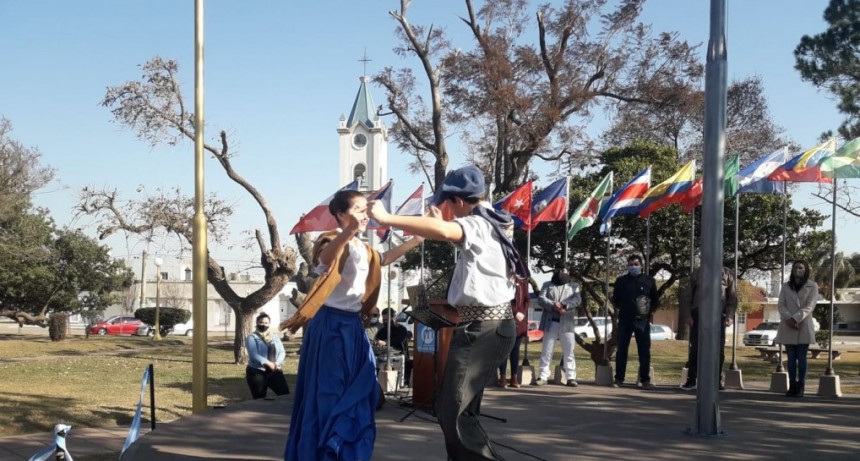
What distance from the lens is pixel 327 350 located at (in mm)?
5945

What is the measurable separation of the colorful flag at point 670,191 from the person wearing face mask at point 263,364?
627 centimetres

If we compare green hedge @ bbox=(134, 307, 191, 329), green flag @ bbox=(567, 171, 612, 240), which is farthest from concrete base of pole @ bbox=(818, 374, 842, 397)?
green hedge @ bbox=(134, 307, 191, 329)

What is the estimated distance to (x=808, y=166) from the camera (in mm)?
12203

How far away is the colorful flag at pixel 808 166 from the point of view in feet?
39.6

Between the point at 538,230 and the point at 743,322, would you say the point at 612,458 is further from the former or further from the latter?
the point at 743,322

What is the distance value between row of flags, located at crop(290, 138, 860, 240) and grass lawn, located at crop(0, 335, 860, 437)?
10.1 ft

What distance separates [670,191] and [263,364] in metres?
7.04

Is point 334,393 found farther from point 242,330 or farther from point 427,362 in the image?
point 242,330

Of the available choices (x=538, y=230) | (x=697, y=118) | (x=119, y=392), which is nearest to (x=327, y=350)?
(x=119, y=392)

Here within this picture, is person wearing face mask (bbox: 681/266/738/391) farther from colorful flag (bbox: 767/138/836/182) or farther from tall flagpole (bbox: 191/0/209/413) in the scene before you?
tall flagpole (bbox: 191/0/209/413)

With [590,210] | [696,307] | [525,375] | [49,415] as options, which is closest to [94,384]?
[49,415]

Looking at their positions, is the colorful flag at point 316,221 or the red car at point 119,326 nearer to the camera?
the colorful flag at point 316,221

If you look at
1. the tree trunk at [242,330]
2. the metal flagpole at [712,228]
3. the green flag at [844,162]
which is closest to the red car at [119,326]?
the tree trunk at [242,330]

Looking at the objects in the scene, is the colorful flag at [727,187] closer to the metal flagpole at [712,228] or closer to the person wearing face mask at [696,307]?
the person wearing face mask at [696,307]
